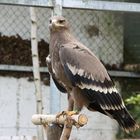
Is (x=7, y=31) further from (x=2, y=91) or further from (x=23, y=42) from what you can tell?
(x=2, y=91)

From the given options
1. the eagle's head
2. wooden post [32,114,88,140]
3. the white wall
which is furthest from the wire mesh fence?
wooden post [32,114,88,140]

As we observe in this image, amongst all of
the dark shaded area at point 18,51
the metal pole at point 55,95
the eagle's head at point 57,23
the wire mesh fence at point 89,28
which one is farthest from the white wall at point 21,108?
the eagle's head at point 57,23

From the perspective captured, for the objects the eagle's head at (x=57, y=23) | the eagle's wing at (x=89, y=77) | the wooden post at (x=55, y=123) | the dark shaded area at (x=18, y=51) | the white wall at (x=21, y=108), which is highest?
the eagle's head at (x=57, y=23)

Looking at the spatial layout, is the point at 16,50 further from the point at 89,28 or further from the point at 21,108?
the point at 89,28

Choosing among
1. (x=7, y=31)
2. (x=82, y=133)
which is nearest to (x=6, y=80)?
(x=7, y=31)

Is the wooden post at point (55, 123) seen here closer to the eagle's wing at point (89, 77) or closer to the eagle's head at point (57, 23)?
the eagle's wing at point (89, 77)

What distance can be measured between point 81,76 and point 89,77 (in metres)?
0.07

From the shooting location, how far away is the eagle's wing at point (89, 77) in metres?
3.80

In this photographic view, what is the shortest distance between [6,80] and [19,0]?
159 centimetres

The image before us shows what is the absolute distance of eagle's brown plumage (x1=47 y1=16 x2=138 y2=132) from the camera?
3795mm

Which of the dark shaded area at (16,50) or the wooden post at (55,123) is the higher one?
the wooden post at (55,123)

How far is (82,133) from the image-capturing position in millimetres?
6422

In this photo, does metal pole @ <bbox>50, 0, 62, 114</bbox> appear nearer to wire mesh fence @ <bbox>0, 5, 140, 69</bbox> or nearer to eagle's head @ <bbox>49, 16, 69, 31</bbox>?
eagle's head @ <bbox>49, 16, 69, 31</bbox>

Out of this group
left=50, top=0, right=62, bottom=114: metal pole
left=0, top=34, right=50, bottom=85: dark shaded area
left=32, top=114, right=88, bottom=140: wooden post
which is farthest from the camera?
left=0, top=34, right=50, bottom=85: dark shaded area
